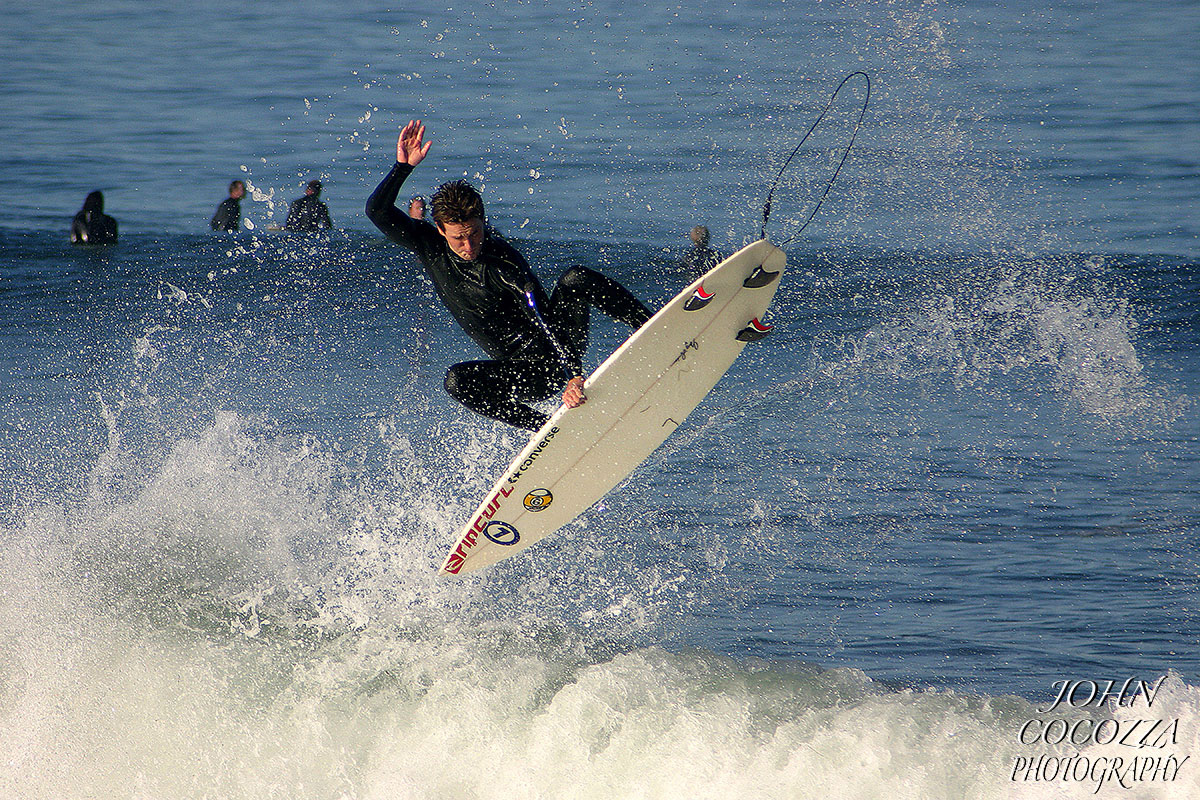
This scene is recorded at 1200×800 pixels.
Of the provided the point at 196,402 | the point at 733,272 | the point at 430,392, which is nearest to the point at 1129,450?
the point at 733,272

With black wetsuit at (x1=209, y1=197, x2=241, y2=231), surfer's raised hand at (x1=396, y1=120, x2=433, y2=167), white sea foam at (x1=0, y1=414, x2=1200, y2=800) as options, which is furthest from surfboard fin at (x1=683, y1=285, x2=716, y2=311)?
black wetsuit at (x1=209, y1=197, x2=241, y2=231)

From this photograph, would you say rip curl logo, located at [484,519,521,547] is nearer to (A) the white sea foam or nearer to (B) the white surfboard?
(B) the white surfboard

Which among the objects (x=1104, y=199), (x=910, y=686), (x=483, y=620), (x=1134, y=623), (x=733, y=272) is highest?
(x=1104, y=199)

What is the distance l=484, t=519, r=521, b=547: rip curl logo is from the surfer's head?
1.67m

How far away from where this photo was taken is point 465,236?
5.86 meters

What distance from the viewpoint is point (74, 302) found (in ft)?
56.1

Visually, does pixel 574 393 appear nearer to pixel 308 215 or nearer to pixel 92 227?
pixel 308 215

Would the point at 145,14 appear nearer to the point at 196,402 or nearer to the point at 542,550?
the point at 196,402

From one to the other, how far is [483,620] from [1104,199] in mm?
19690

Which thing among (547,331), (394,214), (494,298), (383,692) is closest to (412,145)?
(394,214)

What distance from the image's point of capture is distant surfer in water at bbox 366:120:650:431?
5883 millimetres

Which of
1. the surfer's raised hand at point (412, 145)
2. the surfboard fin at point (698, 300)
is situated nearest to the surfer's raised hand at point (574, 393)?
the surfboard fin at point (698, 300)

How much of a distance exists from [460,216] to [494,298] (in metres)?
0.53

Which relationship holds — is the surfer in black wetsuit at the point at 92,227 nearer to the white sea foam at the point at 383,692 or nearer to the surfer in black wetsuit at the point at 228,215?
the surfer in black wetsuit at the point at 228,215
